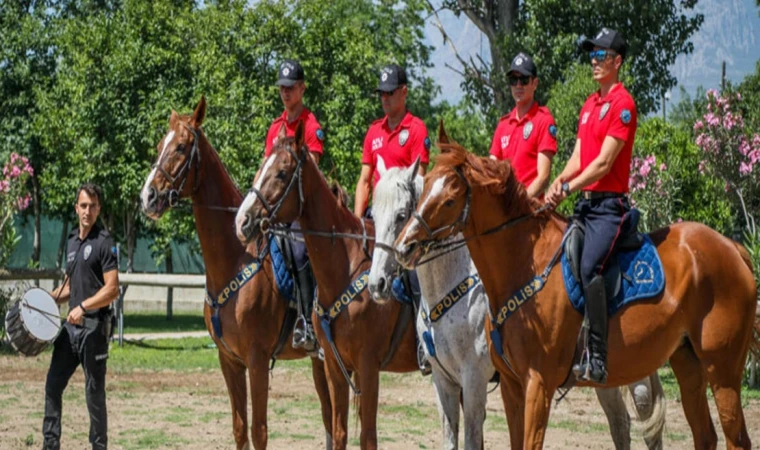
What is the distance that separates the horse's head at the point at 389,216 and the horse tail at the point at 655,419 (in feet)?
8.56

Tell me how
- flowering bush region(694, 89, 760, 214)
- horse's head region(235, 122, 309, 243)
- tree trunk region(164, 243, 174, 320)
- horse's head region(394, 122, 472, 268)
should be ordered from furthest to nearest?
1. tree trunk region(164, 243, 174, 320)
2. flowering bush region(694, 89, 760, 214)
3. horse's head region(235, 122, 309, 243)
4. horse's head region(394, 122, 472, 268)

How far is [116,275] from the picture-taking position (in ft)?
Answer: 29.6

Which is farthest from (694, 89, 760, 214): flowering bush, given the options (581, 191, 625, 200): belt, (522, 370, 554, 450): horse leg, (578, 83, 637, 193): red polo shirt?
(522, 370, 554, 450): horse leg

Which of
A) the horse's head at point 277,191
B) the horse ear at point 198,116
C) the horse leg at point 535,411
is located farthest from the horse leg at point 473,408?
the horse ear at point 198,116

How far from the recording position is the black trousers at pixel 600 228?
693 centimetres

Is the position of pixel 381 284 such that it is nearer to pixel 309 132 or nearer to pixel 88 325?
pixel 309 132

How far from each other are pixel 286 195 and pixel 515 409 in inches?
94.3

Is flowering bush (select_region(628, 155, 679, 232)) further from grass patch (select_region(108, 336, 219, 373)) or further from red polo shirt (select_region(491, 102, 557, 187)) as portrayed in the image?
red polo shirt (select_region(491, 102, 557, 187))

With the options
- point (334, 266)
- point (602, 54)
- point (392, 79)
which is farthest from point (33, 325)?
point (602, 54)

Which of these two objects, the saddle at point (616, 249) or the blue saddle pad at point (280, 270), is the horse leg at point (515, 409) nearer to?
the saddle at point (616, 249)

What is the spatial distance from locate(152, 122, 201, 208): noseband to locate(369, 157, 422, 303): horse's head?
2.03 meters

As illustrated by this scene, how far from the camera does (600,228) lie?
705 centimetres

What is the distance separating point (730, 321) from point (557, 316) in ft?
4.02

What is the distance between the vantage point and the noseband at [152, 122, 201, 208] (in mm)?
8703
